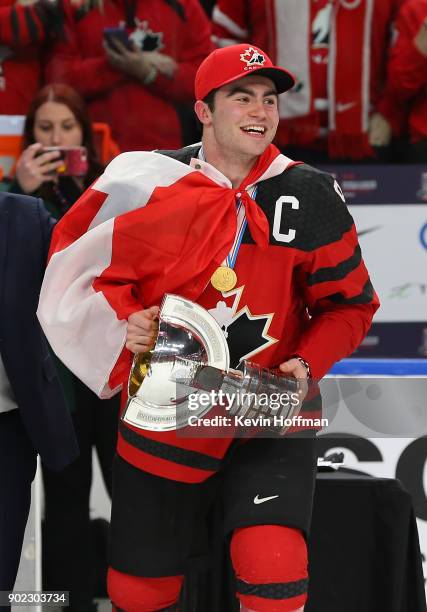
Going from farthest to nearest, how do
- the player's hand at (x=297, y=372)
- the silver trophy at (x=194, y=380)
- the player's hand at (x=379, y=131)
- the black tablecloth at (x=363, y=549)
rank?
the player's hand at (x=379, y=131) → the black tablecloth at (x=363, y=549) → the player's hand at (x=297, y=372) → the silver trophy at (x=194, y=380)

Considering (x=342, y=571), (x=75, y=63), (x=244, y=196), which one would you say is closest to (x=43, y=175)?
(x=75, y=63)

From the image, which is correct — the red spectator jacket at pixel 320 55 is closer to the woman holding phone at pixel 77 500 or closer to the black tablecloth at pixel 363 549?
the woman holding phone at pixel 77 500

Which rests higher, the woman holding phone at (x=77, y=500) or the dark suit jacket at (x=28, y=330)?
the dark suit jacket at (x=28, y=330)

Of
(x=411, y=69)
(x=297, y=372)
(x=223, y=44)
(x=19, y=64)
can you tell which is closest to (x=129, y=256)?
(x=297, y=372)

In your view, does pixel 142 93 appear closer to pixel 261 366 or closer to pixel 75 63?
pixel 75 63

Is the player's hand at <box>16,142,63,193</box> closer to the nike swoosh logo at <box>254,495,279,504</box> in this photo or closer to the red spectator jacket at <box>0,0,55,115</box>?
the red spectator jacket at <box>0,0,55,115</box>

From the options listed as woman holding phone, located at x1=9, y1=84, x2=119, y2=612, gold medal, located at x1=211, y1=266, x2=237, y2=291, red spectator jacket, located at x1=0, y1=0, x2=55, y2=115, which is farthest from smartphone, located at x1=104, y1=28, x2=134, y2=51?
gold medal, located at x1=211, y1=266, x2=237, y2=291

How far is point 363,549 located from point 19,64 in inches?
111

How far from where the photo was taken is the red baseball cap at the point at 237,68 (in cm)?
321

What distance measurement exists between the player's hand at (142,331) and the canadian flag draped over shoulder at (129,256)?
0.12 metres

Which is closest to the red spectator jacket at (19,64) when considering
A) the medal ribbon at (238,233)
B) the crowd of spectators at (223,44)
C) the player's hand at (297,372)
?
the crowd of spectators at (223,44)

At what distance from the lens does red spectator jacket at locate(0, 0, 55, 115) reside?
524 cm

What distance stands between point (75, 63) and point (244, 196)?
2.32 m

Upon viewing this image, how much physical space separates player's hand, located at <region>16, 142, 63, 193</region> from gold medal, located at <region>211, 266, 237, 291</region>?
1435 millimetres
